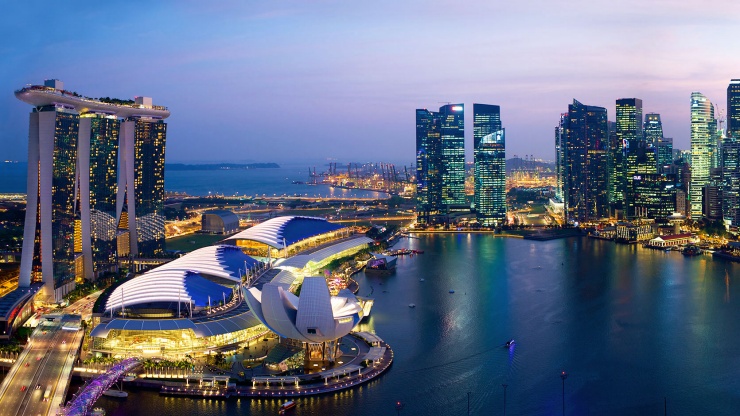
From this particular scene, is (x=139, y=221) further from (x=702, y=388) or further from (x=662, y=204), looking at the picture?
(x=662, y=204)

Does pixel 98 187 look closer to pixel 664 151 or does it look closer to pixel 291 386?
pixel 291 386

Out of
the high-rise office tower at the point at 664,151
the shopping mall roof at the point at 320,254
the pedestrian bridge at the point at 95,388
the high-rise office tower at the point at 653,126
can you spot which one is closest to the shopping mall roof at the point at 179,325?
the pedestrian bridge at the point at 95,388

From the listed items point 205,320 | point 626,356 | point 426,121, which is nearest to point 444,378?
point 626,356

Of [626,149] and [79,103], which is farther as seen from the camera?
[626,149]

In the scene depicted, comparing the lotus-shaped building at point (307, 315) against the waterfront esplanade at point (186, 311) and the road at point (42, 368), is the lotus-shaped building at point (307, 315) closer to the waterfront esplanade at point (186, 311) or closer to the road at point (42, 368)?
the waterfront esplanade at point (186, 311)

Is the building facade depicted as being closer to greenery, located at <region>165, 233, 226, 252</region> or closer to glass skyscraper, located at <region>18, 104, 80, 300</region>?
greenery, located at <region>165, 233, 226, 252</region>

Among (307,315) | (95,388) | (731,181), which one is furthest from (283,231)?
(731,181)
